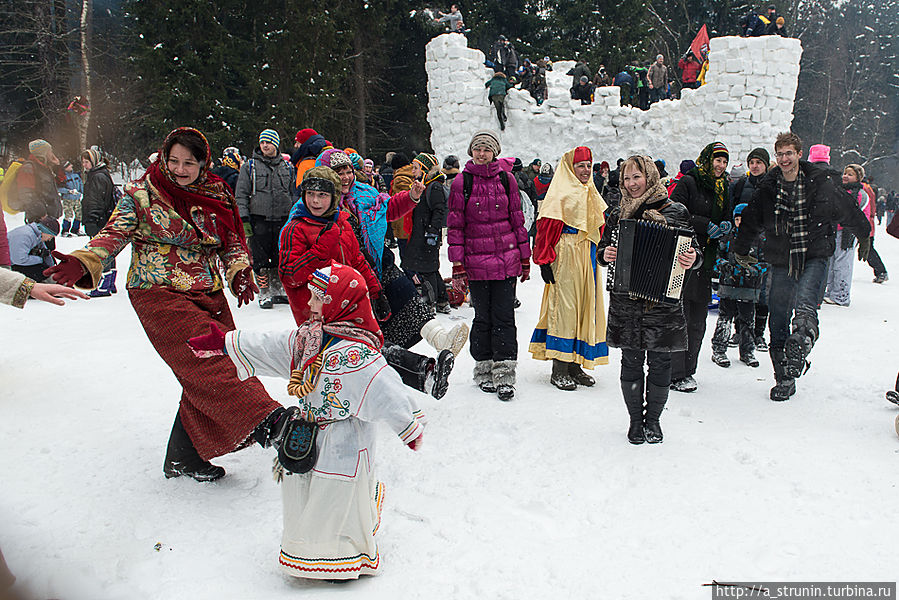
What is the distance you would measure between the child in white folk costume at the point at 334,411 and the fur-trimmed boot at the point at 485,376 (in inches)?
97.3

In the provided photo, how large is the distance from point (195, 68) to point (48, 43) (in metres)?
5.94

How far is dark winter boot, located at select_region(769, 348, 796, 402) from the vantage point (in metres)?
5.05

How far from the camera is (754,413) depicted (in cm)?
477

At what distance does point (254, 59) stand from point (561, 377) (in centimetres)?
1619

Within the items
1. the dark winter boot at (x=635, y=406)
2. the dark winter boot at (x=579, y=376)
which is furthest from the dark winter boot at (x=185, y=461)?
the dark winter boot at (x=579, y=376)

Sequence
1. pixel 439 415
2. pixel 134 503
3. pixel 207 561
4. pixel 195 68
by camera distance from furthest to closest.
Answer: pixel 195 68
pixel 439 415
pixel 134 503
pixel 207 561

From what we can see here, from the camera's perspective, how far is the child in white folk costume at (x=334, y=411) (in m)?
2.72

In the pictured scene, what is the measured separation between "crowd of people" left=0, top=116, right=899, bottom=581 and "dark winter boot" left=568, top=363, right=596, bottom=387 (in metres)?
0.02

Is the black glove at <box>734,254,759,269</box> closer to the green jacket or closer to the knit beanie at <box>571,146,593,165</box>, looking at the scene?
the knit beanie at <box>571,146,593,165</box>

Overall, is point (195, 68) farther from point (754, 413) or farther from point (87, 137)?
point (754, 413)

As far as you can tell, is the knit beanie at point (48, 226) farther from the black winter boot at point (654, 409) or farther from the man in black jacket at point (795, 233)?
the man in black jacket at point (795, 233)

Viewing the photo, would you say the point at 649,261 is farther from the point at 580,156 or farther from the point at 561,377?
the point at 561,377

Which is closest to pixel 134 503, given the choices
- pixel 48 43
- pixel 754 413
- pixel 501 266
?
pixel 501 266

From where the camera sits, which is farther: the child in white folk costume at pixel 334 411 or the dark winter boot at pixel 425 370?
the dark winter boot at pixel 425 370
